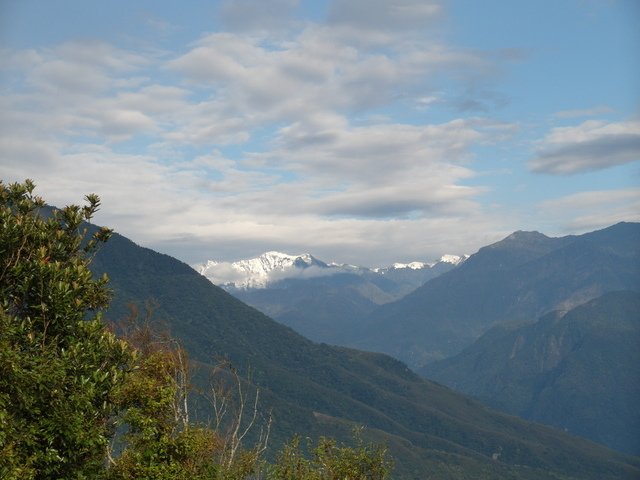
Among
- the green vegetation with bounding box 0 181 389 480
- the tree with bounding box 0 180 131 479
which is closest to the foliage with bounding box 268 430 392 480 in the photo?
the green vegetation with bounding box 0 181 389 480

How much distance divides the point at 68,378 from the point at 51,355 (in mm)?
1184

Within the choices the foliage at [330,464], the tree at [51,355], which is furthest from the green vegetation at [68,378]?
the foliage at [330,464]

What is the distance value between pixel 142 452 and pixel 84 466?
3.48m

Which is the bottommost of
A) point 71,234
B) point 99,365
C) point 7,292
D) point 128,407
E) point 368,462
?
point 368,462

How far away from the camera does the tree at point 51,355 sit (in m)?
25.0

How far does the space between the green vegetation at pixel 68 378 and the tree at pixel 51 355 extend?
0.15 ft

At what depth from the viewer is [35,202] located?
34812mm

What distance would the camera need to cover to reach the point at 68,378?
27141 mm

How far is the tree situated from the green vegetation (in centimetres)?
5

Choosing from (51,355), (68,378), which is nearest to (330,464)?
(68,378)

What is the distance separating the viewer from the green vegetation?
25281 millimetres

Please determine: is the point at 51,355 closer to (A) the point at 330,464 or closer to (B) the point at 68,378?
(B) the point at 68,378

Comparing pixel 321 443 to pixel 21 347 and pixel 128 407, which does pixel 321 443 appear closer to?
pixel 128 407

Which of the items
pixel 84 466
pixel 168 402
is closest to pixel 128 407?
pixel 168 402
